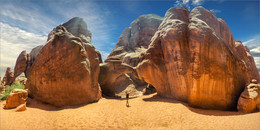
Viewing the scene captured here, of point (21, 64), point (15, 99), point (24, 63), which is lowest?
point (15, 99)

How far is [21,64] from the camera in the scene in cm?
2245

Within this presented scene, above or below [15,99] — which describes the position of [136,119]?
below

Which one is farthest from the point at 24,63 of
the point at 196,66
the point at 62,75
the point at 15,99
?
the point at 196,66

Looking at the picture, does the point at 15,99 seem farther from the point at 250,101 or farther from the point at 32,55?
the point at 32,55

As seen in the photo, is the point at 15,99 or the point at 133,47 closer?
the point at 15,99

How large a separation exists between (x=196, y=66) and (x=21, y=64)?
93.8 ft

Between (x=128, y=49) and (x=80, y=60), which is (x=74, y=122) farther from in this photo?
(x=128, y=49)

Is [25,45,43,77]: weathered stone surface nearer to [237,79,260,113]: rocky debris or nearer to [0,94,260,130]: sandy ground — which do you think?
[0,94,260,130]: sandy ground

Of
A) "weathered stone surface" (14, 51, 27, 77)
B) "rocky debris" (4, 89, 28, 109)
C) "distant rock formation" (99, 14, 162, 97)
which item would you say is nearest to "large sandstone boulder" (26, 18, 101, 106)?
"rocky debris" (4, 89, 28, 109)

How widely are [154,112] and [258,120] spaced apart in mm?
5151

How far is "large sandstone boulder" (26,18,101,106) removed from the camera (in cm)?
971

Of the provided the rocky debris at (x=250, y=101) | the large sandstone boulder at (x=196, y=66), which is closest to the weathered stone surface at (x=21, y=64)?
the large sandstone boulder at (x=196, y=66)

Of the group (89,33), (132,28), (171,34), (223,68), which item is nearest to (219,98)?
(223,68)

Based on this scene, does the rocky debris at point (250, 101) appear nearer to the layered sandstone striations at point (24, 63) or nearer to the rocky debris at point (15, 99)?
the rocky debris at point (15, 99)
